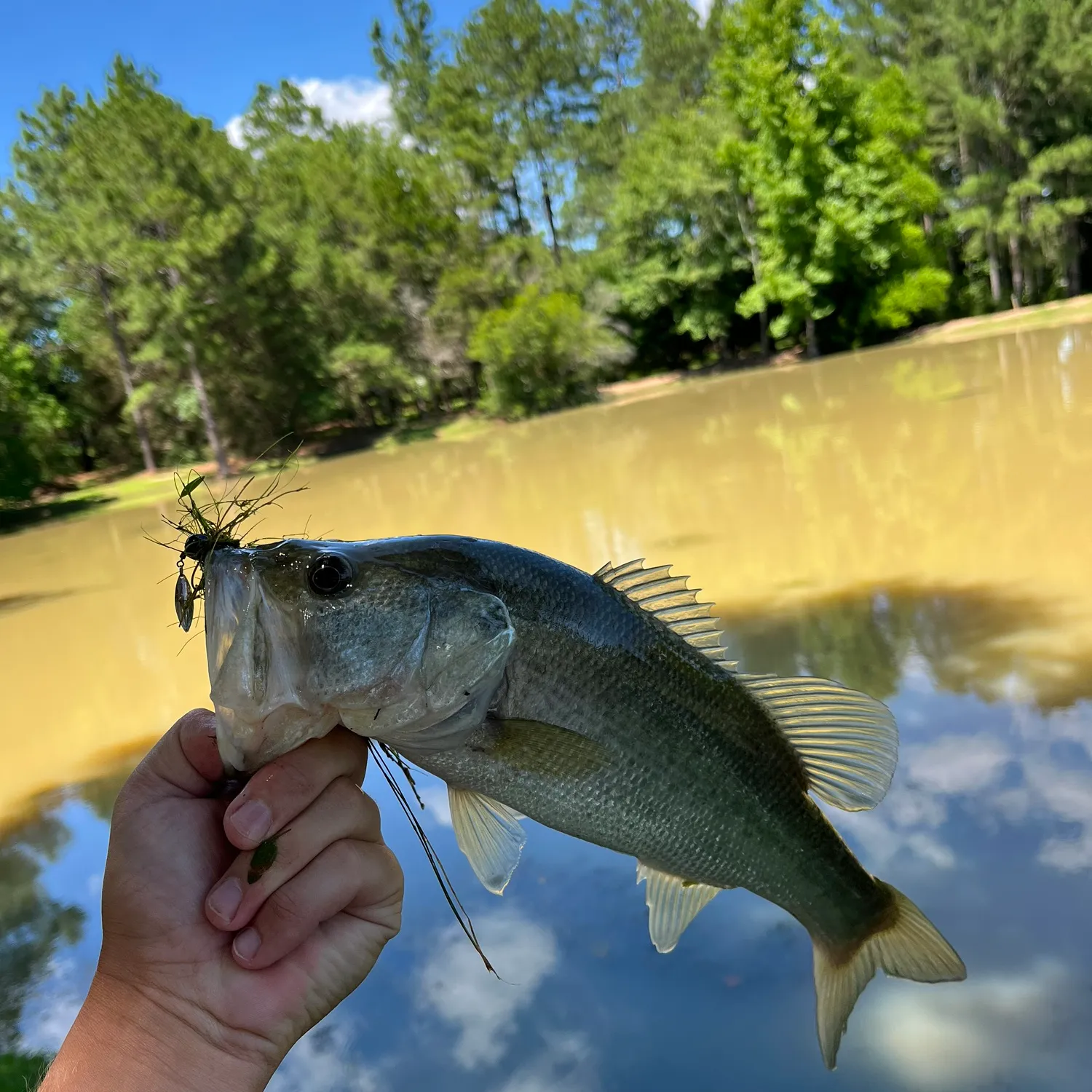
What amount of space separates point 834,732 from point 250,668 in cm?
112

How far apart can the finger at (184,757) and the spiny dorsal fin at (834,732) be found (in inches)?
40.5

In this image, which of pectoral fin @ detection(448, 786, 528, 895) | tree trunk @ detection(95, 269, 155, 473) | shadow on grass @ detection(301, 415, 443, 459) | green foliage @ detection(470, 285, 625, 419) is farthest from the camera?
shadow on grass @ detection(301, 415, 443, 459)

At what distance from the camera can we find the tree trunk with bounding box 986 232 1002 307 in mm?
33812

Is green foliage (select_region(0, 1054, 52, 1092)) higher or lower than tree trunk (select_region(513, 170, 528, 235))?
lower

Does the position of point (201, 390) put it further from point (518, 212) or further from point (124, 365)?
point (518, 212)

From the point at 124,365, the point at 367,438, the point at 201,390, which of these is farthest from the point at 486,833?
the point at 124,365

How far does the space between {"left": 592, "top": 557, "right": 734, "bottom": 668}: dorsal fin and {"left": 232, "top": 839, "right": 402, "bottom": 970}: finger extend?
2.23 ft

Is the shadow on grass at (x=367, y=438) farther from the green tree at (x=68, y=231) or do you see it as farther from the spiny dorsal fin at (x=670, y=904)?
the spiny dorsal fin at (x=670, y=904)

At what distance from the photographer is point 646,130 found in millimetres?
35375

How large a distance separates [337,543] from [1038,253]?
40706 millimetres

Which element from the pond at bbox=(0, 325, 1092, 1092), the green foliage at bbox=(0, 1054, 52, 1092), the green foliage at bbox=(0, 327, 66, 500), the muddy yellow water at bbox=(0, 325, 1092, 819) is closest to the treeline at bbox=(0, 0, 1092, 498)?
the green foliage at bbox=(0, 327, 66, 500)

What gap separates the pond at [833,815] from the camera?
8.82 feet

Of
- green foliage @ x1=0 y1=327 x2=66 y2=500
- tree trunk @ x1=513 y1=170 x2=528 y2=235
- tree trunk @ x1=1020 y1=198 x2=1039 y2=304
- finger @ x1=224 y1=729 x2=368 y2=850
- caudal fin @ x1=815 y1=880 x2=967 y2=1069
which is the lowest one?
tree trunk @ x1=1020 y1=198 x2=1039 y2=304

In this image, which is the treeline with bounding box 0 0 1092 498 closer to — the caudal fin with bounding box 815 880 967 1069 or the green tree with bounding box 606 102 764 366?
the green tree with bounding box 606 102 764 366
